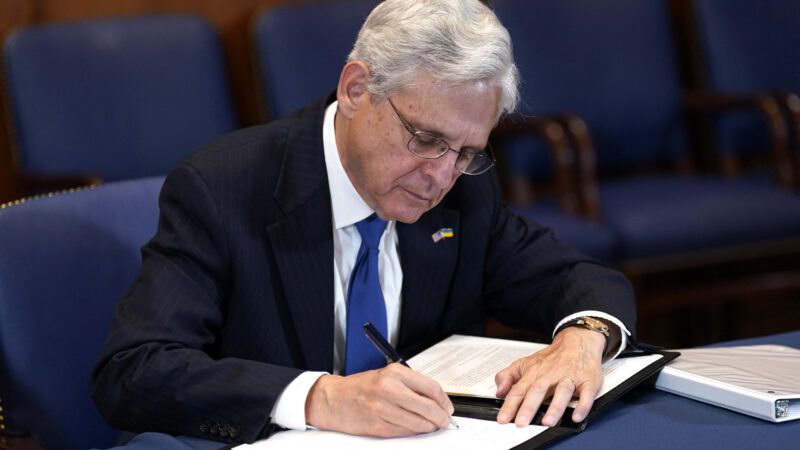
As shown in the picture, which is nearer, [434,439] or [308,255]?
[434,439]

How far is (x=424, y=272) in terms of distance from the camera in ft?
6.43

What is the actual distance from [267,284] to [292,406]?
353 mm

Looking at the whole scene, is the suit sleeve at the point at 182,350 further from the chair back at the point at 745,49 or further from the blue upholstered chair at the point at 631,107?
the chair back at the point at 745,49

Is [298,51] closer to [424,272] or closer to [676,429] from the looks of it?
[424,272]

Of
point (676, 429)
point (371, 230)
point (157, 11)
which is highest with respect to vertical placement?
point (157, 11)

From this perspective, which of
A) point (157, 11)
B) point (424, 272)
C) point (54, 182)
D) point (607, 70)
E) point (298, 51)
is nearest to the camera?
point (424, 272)

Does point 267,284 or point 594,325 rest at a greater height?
point 267,284

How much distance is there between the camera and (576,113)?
3.75 metres

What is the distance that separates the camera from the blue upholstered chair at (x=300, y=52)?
348 cm

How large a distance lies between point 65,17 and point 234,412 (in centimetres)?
240

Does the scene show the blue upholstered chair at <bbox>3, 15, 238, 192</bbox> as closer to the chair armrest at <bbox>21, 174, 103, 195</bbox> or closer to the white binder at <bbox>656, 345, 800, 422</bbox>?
the chair armrest at <bbox>21, 174, 103, 195</bbox>

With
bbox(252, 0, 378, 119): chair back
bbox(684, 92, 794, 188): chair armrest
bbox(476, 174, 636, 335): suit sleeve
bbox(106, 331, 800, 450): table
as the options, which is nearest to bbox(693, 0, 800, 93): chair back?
bbox(684, 92, 794, 188): chair armrest

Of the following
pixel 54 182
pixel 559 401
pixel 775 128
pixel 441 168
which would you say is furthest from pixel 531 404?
pixel 775 128

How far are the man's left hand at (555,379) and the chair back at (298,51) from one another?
6.43 ft
